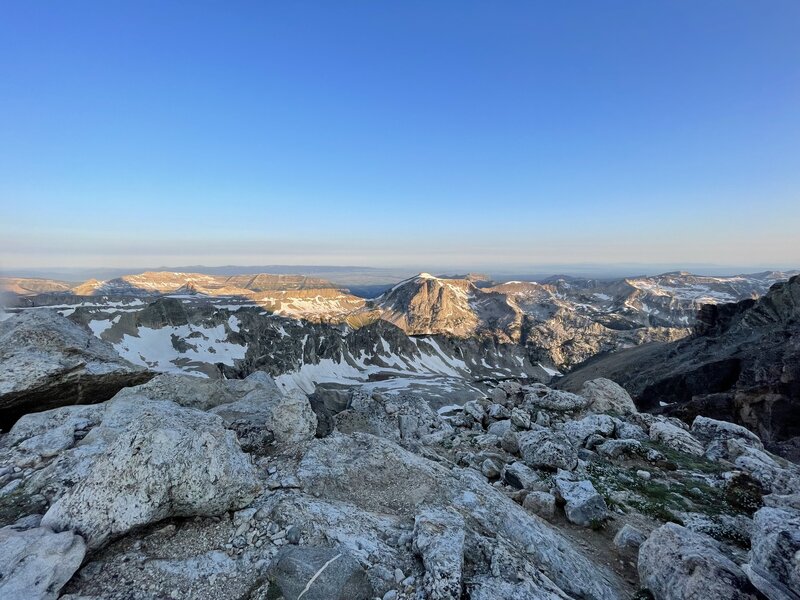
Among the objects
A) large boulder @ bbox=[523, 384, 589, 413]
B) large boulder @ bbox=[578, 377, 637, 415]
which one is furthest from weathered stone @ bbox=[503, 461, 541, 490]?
large boulder @ bbox=[578, 377, 637, 415]

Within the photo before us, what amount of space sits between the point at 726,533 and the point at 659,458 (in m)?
7.00

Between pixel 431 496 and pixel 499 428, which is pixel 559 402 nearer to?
pixel 499 428

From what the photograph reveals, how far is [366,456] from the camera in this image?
12.6m

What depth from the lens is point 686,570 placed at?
808 centimetres

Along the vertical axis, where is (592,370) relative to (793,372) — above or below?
below

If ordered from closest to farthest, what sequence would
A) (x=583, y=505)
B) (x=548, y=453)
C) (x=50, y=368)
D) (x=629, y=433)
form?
(x=583, y=505) → (x=50, y=368) → (x=548, y=453) → (x=629, y=433)

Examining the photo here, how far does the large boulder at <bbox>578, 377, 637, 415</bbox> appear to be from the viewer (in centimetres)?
2831

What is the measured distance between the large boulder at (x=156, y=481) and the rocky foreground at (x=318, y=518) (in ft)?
0.09

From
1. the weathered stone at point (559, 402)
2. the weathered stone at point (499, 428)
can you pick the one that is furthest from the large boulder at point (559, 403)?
the weathered stone at point (499, 428)

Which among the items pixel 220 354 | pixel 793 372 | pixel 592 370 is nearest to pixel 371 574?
pixel 793 372

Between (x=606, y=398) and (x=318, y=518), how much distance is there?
88.8 ft

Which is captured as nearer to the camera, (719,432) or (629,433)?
(629,433)

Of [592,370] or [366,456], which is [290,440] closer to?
[366,456]

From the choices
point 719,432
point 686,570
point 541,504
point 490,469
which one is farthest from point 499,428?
point 686,570
